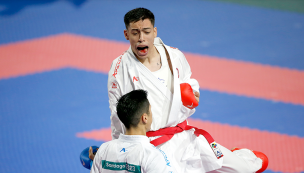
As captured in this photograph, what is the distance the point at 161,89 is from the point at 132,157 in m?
0.80

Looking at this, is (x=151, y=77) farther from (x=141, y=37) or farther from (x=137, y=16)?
(x=137, y=16)

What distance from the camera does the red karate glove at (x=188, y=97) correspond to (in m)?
3.20

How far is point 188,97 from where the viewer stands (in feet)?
10.5

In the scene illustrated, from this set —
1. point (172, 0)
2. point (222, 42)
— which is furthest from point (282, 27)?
point (172, 0)

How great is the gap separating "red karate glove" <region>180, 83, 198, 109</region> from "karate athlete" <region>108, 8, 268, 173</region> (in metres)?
0.02

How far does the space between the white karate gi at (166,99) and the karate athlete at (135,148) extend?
45 centimetres

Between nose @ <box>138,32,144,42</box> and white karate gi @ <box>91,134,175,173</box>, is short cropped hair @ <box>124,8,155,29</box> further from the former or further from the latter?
white karate gi @ <box>91,134,175,173</box>

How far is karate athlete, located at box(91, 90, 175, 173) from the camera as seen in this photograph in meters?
2.59

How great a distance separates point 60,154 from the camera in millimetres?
5109

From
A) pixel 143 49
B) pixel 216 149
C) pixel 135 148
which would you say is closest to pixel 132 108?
pixel 135 148

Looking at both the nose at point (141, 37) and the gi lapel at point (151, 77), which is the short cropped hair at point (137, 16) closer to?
the nose at point (141, 37)

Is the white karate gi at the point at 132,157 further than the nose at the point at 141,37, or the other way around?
the nose at the point at 141,37

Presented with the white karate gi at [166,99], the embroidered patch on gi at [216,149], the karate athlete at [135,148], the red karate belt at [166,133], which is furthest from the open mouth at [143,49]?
the embroidered patch on gi at [216,149]

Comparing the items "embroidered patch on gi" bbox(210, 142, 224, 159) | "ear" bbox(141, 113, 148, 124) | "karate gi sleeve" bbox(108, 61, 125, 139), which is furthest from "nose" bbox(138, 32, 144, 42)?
"embroidered patch on gi" bbox(210, 142, 224, 159)
